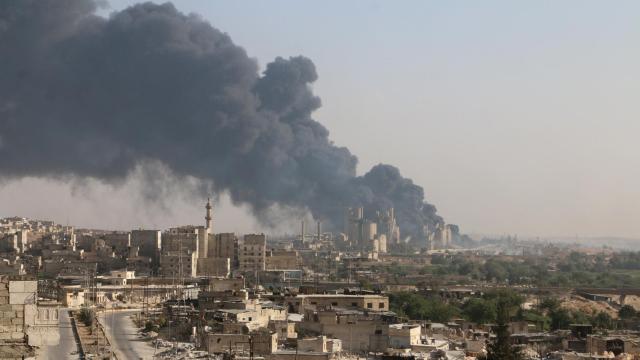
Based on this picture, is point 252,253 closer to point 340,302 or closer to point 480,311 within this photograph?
point 480,311

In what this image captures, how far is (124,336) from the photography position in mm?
36844

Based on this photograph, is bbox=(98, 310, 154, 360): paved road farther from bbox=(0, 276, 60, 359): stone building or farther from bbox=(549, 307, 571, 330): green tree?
bbox=(0, 276, 60, 359): stone building

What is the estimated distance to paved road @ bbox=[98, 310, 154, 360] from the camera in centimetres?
3169

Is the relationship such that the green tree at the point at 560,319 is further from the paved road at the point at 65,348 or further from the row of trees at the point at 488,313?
the paved road at the point at 65,348

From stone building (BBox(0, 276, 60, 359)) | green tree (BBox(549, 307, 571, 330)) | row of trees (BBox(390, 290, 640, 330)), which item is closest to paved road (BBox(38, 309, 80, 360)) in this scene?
row of trees (BBox(390, 290, 640, 330))

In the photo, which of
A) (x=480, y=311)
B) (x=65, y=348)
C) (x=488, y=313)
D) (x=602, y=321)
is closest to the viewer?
(x=65, y=348)

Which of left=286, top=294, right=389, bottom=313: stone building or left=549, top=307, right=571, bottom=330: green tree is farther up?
left=286, top=294, right=389, bottom=313: stone building

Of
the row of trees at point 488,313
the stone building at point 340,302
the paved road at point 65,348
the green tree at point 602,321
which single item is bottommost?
the paved road at point 65,348

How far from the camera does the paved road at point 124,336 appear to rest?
31688 mm

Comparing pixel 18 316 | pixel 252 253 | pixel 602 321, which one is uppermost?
pixel 252 253

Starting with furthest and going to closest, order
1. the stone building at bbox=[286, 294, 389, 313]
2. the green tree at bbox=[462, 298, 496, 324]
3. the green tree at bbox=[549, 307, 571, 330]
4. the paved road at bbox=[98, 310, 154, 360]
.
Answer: the green tree at bbox=[462, 298, 496, 324] → the green tree at bbox=[549, 307, 571, 330] → the stone building at bbox=[286, 294, 389, 313] → the paved road at bbox=[98, 310, 154, 360]

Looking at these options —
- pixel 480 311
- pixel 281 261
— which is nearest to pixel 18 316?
pixel 480 311

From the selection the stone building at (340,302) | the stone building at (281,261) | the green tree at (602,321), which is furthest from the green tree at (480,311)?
the stone building at (281,261)

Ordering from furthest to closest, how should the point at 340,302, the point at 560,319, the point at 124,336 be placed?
the point at 560,319 < the point at 340,302 < the point at 124,336
